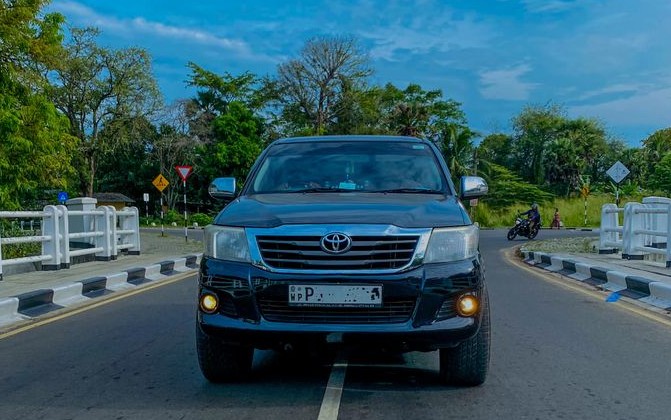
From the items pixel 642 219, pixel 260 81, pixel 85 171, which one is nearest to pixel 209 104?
pixel 260 81

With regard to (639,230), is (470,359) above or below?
below

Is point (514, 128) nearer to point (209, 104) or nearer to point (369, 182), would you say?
point (209, 104)

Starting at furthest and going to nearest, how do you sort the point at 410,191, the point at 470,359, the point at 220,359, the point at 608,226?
the point at 608,226, the point at 410,191, the point at 220,359, the point at 470,359

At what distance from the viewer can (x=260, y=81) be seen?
2306 inches

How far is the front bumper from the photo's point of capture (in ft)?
12.7

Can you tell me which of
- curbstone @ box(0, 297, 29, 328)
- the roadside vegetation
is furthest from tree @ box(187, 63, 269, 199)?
curbstone @ box(0, 297, 29, 328)

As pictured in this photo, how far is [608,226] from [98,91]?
34.5 m

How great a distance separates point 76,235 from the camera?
12.5m

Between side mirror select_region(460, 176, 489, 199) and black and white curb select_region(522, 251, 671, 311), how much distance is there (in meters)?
4.05

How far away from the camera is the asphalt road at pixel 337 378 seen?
13.0 feet

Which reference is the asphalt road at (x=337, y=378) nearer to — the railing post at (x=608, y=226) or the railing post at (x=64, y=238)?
the railing post at (x=64, y=238)

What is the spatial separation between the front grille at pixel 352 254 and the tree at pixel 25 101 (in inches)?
737

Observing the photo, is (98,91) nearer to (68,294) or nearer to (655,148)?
(68,294)

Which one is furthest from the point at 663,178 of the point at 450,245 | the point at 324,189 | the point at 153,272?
the point at 450,245
